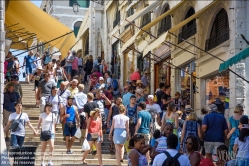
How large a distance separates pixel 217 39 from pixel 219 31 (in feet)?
0.84

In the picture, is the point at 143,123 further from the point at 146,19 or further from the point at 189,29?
the point at 146,19

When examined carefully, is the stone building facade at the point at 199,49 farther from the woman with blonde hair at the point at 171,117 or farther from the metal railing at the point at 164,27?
the woman with blonde hair at the point at 171,117

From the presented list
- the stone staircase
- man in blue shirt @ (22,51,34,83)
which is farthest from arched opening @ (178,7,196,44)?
man in blue shirt @ (22,51,34,83)

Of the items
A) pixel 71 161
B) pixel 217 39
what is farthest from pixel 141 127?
pixel 217 39

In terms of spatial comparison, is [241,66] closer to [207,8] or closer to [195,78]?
[207,8]

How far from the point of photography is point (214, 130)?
14984 millimetres

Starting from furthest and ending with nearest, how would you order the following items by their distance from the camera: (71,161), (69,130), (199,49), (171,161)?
(199,49), (69,130), (71,161), (171,161)

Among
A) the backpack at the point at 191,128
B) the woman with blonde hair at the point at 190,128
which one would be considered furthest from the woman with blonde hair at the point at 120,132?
the backpack at the point at 191,128

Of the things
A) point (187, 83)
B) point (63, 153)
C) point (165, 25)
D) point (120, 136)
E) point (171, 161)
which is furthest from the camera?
point (165, 25)

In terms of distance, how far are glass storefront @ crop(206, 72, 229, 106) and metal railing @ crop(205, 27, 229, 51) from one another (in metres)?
1.00

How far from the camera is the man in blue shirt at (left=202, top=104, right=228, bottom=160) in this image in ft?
49.0

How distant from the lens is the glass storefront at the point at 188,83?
75.4ft

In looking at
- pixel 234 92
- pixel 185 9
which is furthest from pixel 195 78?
pixel 234 92

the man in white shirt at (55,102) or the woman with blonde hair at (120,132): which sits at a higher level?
the man in white shirt at (55,102)
